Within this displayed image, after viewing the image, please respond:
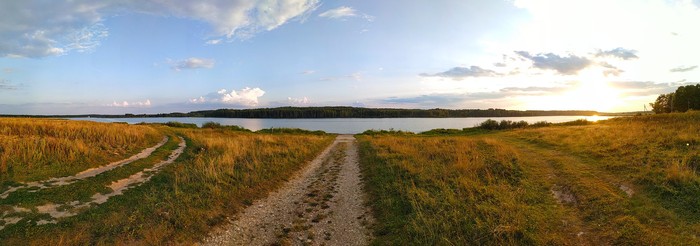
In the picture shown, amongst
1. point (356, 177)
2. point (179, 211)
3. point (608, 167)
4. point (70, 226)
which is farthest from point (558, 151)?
point (70, 226)

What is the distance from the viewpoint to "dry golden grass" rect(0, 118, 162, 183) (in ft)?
44.9

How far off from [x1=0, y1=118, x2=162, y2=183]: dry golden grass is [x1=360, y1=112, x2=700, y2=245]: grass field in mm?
13955

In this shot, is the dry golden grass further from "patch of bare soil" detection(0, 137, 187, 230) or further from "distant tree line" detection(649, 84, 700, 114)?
"distant tree line" detection(649, 84, 700, 114)

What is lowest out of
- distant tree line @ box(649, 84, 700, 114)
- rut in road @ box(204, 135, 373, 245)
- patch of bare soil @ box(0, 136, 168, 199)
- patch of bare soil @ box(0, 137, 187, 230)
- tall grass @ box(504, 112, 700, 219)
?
rut in road @ box(204, 135, 373, 245)

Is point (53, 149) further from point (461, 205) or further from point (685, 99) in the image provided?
point (685, 99)

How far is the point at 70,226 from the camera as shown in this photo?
9.19 metres

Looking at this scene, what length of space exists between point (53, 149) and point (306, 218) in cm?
1475

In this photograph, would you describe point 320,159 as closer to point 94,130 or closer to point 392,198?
point 392,198

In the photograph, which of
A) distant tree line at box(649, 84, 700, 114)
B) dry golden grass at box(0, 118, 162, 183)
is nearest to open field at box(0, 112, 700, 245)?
dry golden grass at box(0, 118, 162, 183)

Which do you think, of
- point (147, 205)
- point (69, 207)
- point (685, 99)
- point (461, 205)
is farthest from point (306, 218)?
point (685, 99)

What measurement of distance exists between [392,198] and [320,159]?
12.0m

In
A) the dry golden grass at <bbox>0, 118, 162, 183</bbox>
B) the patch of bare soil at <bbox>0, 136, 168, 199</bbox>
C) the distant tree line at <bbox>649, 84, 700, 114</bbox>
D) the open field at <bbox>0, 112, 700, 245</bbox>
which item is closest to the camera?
the open field at <bbox>0, 112, 700, 245</bbox>

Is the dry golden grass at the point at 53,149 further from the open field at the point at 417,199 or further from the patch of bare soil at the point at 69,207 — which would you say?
the patch of bare soil at the point at 69,207

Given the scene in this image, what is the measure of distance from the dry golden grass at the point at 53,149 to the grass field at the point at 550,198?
14.0m
